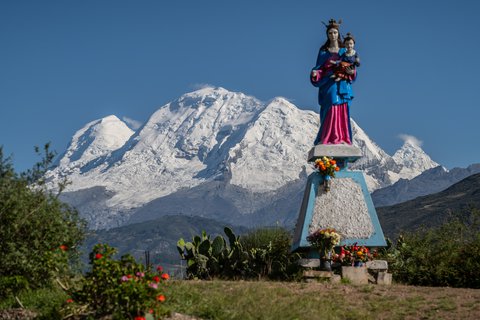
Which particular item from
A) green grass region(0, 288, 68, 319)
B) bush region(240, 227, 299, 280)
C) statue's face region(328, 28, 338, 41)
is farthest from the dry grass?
statue's face region(328, 28, 338, 41)

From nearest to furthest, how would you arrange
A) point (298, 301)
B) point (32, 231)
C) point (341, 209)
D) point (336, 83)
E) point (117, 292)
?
point (117, 292) → point (32, 231) → point (298, 301) → point (341, 209) → point (336, 83)

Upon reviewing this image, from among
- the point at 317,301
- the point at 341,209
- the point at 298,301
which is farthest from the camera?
the point at 341,209

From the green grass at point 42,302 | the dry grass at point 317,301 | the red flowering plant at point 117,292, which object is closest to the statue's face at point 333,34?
the dry grass at point 317,301

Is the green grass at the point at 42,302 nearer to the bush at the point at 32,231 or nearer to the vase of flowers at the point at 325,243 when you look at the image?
the bush at the point at 32,231

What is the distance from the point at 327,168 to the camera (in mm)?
19828

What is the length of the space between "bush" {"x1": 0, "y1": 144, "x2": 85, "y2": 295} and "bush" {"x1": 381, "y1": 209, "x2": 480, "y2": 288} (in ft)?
30.0

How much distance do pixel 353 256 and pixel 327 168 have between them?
2962mm

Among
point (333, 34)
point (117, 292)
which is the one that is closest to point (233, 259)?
point (333, 34)

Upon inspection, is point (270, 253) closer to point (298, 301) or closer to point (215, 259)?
point (215, 259)

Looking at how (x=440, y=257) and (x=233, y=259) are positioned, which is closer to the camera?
(x=440, y=257)

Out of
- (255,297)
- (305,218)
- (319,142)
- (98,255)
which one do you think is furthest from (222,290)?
(319,142)

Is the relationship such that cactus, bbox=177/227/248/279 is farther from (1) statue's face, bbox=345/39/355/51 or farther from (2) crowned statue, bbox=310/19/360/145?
(1) statue's face, bbox=345/39/355/51

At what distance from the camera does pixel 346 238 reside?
19.4 metres

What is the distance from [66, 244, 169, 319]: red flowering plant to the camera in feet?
33.0
